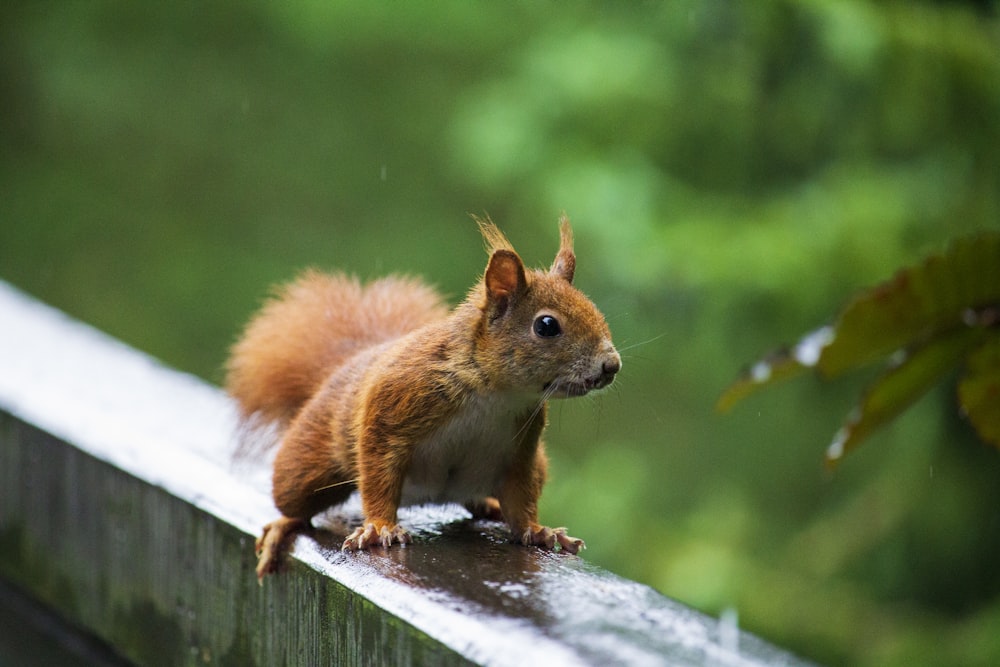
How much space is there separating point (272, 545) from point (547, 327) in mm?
388

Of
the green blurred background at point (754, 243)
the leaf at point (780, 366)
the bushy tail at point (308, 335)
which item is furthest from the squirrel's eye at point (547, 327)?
the leaf at point (780, 366)

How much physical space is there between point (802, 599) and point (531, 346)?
1.88 m

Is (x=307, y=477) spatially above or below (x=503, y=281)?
below

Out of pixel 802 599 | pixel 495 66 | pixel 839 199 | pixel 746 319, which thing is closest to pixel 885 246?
pixel 839 199

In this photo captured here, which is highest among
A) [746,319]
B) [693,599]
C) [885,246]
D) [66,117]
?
[66,117]

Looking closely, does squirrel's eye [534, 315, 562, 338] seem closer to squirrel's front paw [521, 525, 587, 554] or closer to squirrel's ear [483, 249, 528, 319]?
squirrel's ear [483, 249, 528, 319]

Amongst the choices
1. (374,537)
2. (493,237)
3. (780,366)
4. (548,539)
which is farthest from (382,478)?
(780,366)

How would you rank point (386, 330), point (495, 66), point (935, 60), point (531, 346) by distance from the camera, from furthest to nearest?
point (495, 66), point (935, 60), point (386, 330), point (531, 346)

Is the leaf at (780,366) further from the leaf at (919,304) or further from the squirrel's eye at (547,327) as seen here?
the squirrel's eye at (547,327)

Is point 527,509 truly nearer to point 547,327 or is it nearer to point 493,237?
point 547,327

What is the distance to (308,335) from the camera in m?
1.80

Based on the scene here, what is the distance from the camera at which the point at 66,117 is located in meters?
6.78

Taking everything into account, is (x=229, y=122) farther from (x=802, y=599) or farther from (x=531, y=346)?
(x=531, y=346)

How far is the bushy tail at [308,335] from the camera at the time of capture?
1784 mm
